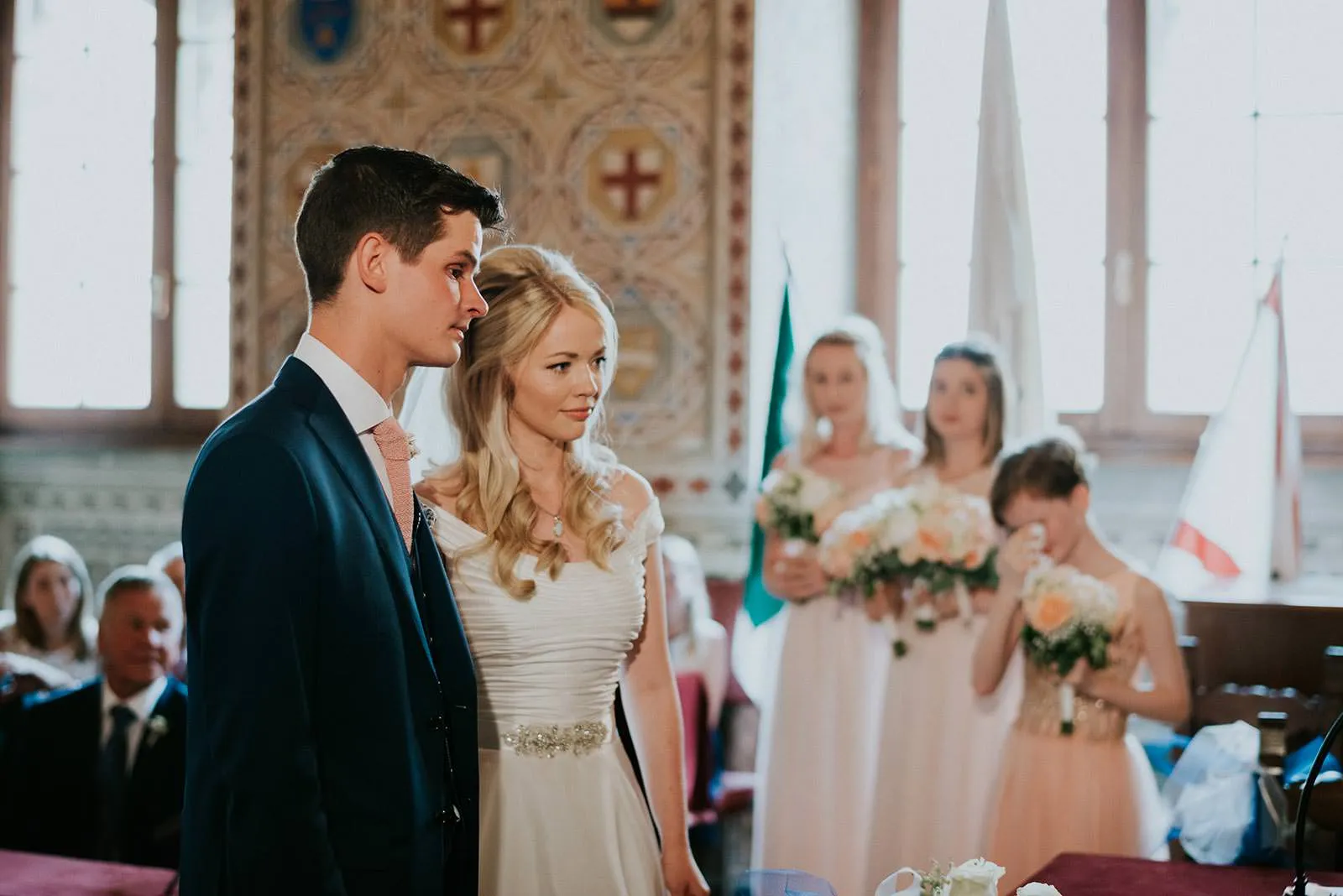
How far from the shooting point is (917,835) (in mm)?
4758

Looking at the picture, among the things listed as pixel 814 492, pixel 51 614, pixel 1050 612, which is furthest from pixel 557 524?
pixel 51 614

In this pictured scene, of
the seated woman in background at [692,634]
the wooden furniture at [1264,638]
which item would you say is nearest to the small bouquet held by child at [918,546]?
the seated woman in background at [692,634]

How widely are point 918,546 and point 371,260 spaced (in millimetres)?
2768

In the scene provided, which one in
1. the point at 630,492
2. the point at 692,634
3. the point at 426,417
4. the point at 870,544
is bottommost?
the point at 692,634

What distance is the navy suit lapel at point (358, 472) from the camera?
6.64 feet

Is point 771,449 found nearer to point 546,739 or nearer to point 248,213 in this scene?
point 546,739

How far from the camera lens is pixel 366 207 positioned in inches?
81.7

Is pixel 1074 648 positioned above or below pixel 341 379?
below

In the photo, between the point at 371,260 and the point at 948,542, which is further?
the point at 948,542

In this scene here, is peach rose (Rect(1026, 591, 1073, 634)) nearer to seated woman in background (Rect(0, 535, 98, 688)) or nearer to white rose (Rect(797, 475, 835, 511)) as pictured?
white rose (Rect(797, 475, 835, 511))

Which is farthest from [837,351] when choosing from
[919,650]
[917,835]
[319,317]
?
[319,317]

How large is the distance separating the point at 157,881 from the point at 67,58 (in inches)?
262

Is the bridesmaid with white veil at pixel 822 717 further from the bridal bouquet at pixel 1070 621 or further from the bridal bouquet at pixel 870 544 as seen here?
the bridal bouquet at pixel 1070 621

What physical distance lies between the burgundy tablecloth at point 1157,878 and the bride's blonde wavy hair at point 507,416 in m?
1.05
